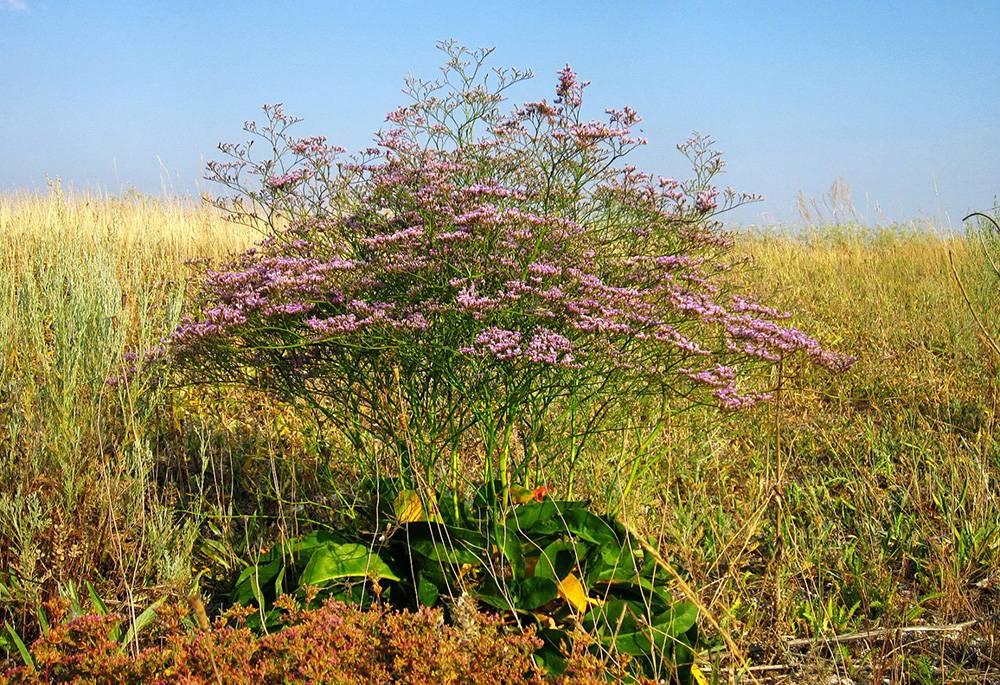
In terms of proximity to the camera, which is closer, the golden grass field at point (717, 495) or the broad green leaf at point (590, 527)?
the broad green leaf at point (590, 527)

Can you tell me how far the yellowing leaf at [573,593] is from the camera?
2570 mm

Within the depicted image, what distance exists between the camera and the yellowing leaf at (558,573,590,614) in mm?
2570

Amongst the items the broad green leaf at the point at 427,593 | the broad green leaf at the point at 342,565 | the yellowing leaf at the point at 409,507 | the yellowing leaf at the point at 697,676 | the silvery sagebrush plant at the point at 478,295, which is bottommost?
the yellowing leaf at the point at 697,676

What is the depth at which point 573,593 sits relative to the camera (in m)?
2.59

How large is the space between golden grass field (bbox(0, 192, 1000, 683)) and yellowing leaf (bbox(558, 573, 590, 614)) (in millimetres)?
379

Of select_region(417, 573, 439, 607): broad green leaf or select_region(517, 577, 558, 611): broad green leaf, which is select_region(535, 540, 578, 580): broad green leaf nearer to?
select_region(517, 577, 558, 611): broad green leaf

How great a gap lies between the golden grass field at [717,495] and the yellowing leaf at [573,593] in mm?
379

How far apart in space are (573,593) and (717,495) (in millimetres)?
1927

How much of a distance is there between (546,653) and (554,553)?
1.02 ft

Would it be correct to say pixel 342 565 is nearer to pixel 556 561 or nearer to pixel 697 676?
pixel 556 561

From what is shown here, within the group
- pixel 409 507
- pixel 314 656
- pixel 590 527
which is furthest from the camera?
pixel 409 507

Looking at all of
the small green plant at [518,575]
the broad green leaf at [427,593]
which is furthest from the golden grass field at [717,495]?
the broad green leaf at [427,593]

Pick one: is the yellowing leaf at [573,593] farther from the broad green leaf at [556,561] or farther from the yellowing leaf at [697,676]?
the yellowing leaf at [697,676]

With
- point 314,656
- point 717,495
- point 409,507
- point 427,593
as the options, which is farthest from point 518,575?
point 717,495
